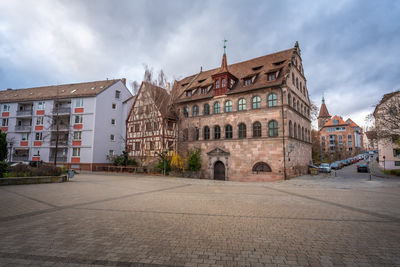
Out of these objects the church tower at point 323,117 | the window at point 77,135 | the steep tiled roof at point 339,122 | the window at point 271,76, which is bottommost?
the window at point 77,135

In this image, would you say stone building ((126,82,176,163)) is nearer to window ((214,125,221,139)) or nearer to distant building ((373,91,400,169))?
window ((214,125,221,139))

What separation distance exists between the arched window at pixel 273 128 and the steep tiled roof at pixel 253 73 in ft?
13.3

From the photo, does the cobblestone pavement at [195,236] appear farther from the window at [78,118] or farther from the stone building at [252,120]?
the window at [78,118]

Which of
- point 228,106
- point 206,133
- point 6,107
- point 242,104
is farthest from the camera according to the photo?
point 6,107

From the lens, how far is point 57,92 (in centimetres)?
3550

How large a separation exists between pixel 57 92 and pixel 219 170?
29.6 m

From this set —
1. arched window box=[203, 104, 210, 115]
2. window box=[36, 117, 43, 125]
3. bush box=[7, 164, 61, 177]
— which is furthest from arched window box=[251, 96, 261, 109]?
window box=[36, 117, 43, 125]

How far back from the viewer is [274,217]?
6672 millimetres

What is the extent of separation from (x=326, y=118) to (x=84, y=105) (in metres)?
98.2

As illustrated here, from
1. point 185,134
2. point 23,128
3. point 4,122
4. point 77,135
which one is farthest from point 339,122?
point 4,122

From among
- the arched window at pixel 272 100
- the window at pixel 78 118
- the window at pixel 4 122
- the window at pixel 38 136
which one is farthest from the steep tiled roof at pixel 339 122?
the window at pixel 4 122

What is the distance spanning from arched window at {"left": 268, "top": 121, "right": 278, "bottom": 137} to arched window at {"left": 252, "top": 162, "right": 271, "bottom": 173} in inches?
126

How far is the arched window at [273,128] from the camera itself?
22728 millimetres

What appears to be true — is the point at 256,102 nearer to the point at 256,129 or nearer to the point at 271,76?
the point at 256,129
